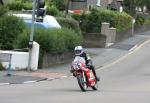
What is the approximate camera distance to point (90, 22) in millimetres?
48938

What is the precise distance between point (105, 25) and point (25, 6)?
22.1ft

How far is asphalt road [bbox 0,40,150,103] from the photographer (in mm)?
17125

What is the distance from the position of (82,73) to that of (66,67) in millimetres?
11692

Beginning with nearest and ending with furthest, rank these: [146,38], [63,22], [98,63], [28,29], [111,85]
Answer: [111,85], [28,29], [98,63], [63,22], [146,38]

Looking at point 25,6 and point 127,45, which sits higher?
point 25,6

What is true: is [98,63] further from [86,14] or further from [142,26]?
[142,26]

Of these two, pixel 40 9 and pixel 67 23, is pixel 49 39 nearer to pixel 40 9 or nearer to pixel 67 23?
pixel 40 9

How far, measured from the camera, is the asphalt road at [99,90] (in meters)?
17.1

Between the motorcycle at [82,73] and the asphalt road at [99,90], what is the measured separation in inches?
10.3

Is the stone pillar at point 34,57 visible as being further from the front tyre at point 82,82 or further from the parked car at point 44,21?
the front tyre at point 82,82

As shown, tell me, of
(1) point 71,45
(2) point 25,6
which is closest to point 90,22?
(2) point 25,6

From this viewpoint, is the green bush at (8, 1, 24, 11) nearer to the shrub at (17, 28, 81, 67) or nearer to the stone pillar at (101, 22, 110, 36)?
the stone pillar at (101, 22, 110, 36)

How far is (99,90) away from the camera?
69.9 ft

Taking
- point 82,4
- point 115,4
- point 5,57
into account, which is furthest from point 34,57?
point 115,4
